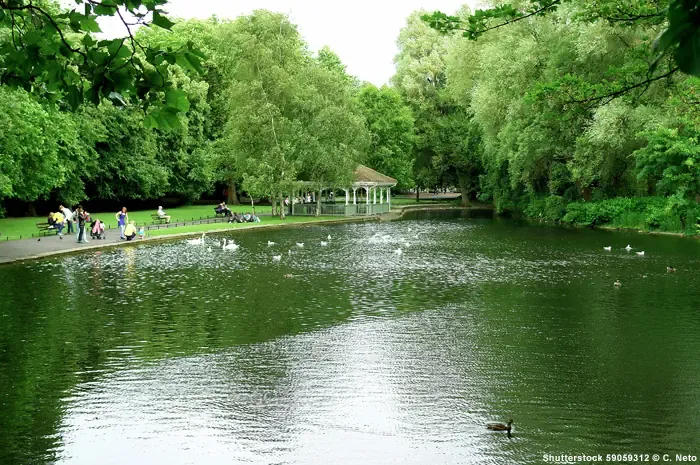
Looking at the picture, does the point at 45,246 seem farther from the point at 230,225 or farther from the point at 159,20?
the point at 159,20

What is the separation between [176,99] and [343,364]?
9141 mm

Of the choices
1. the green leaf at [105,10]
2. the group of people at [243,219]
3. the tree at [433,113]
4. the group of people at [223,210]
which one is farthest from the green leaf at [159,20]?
the tree at [433,113]

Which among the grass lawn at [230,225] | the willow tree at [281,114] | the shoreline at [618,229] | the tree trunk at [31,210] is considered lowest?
the shoreline at [618,229]

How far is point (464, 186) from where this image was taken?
80.1 m

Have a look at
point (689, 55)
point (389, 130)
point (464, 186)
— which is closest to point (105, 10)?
point (689, 55)

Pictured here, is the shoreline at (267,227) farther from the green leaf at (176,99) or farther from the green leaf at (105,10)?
the green leaf at (176,99)

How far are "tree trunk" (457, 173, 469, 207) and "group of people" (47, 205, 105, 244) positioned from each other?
4723 centimetres

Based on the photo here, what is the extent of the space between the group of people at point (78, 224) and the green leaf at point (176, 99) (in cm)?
3096

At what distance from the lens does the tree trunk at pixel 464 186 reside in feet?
261

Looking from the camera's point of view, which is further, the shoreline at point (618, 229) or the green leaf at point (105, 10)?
the shoreline at point (618, 229)

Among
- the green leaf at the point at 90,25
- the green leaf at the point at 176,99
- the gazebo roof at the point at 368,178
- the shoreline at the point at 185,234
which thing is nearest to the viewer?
the green leaf at the point at 176,99

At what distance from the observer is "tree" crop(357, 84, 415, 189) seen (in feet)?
252

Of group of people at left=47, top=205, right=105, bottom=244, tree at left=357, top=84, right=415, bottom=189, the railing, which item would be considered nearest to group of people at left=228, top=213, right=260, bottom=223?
the railing

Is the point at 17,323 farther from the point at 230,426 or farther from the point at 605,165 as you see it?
the point at 605,165
